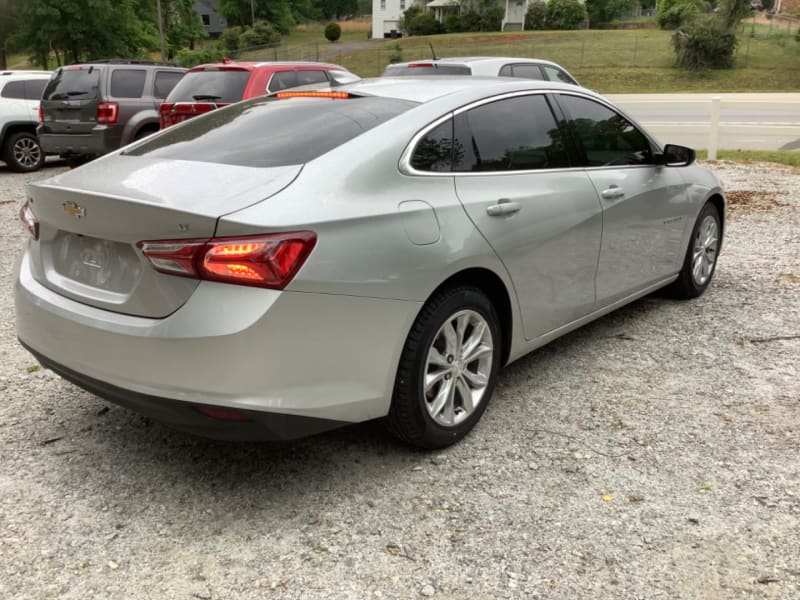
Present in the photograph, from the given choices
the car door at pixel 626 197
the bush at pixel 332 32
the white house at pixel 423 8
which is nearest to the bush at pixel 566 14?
the white house at pixel 423 8

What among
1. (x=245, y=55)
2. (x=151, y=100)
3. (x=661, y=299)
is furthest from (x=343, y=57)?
(x=661, y=299)

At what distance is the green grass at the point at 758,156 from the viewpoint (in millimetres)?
12750

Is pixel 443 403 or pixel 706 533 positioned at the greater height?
pixel 443 403

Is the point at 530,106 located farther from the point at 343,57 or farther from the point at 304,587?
the point at 343,57

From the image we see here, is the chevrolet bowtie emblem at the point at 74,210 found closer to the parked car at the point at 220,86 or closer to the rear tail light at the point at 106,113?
the parked car at the point at 220,86

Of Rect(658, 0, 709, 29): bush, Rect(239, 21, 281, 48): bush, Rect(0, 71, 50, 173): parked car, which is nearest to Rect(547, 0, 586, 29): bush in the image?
Rect(658, 0, 709, 29): bush

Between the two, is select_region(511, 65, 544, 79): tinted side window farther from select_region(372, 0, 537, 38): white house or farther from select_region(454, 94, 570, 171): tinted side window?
select_region(372, 0, 537, 38): white house

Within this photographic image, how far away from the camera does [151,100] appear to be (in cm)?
1235

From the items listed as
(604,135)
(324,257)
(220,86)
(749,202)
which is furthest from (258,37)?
(324,257)

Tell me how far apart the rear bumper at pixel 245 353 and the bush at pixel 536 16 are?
72.7 m

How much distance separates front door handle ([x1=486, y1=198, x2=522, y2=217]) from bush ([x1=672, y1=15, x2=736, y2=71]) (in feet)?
138

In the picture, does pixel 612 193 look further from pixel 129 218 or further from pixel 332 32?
pixel 332 32

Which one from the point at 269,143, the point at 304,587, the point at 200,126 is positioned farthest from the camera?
the point at 200,126

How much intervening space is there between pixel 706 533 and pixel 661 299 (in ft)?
10.2
